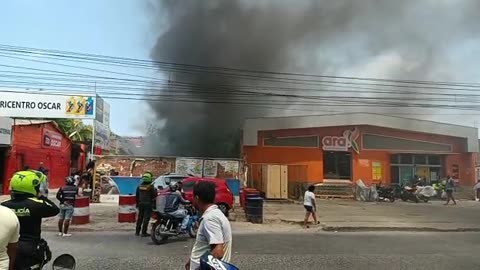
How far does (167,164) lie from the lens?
2195 centimetres

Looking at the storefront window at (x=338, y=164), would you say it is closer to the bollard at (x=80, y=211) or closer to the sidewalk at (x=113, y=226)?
the sidewalk at (x=113, y=226)

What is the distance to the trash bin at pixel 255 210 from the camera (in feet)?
→ 46.1

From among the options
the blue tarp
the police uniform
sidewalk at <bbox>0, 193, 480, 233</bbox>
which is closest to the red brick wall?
the blue tarp

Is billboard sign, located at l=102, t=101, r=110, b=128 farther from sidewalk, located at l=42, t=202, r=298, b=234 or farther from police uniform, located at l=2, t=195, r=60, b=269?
police uniform, located at l=2, t=195, r=60, b=269

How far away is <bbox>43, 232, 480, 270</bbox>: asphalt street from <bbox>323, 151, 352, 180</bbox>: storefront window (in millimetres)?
17319

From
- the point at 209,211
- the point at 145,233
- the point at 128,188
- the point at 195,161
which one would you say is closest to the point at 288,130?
the point at 195,161

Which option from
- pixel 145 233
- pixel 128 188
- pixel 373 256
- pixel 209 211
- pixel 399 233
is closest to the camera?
pixel 209 211

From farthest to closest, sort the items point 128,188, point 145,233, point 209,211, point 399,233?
1. point 128,188
2. point 399,233
3. point 145,233
4. point 209,211

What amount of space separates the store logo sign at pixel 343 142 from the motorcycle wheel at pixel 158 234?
66.7 ft

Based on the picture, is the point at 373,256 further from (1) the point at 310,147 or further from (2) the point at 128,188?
(1) the point at 310,147

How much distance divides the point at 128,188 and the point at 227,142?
11405 millimetres

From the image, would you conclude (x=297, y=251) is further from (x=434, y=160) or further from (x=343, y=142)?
(x=434, y=160)

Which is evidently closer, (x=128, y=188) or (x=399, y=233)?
(x=399, y=233)

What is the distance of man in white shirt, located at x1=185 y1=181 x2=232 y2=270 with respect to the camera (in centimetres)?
350
